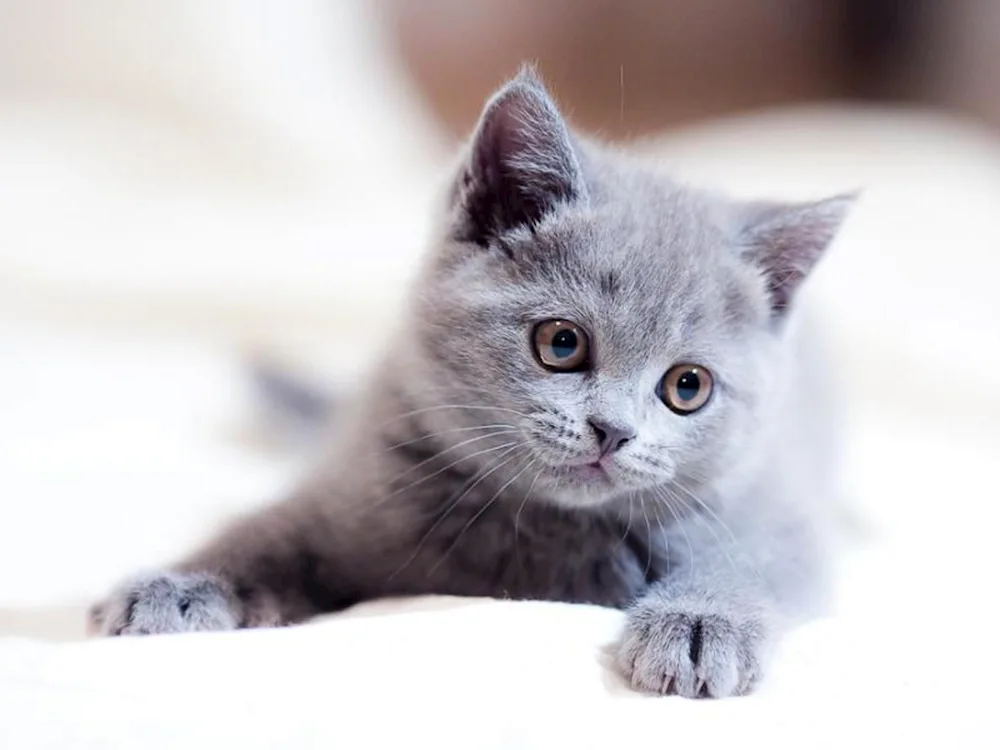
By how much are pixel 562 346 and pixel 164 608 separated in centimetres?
47

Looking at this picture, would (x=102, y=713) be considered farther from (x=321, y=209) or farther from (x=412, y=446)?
(x=321, y=209)

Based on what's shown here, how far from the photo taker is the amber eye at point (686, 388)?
112 cm

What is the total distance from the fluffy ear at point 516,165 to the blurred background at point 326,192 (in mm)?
108

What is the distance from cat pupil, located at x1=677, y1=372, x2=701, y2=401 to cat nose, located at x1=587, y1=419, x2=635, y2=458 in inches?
4.4

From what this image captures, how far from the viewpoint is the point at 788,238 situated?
1.22 m

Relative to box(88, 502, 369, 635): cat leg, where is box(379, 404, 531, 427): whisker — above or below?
above

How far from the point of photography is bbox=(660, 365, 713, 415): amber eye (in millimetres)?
1115

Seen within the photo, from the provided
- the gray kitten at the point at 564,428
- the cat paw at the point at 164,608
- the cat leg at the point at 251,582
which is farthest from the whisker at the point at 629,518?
the cat paw at the point at 164,608

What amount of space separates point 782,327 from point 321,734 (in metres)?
0.75

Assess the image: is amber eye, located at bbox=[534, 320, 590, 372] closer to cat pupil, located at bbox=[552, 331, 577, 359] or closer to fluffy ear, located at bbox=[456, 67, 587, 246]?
cat pupil, located at bbox=[552, 331, 577, 359]

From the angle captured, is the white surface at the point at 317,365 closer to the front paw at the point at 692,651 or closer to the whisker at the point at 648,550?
the front paw at the point at 692,651

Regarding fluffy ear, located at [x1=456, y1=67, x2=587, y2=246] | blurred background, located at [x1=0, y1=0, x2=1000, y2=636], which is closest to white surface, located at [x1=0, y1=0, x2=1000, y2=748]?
blurred background, located at [x1=0, y1=0, x2=1000, y2=636]

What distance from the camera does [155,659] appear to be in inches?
35.4

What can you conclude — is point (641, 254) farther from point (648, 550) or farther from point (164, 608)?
point (164, 608)
